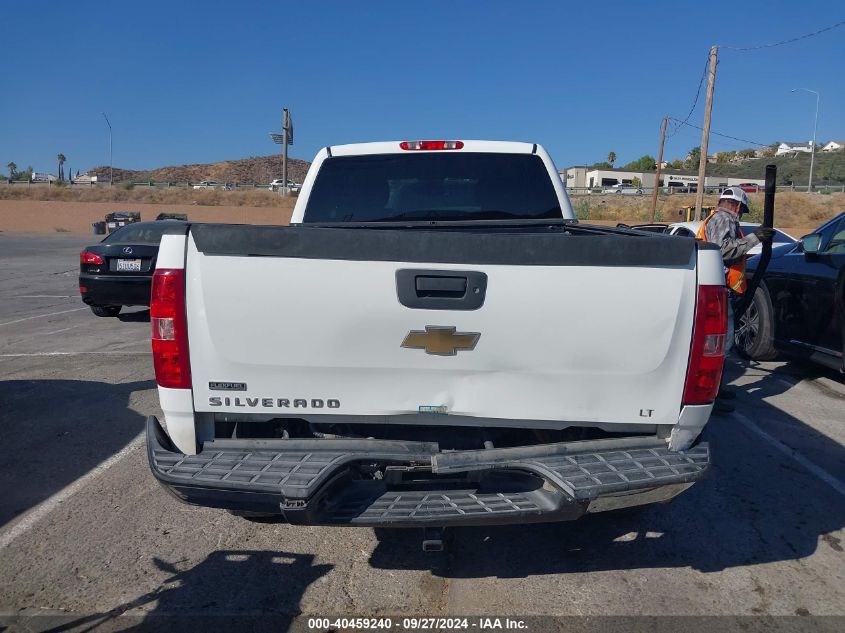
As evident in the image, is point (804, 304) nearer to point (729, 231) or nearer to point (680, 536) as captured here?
point (729, 231)

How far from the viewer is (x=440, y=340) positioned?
9.76 feet

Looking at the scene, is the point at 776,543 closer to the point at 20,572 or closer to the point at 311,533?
Result: the point at 311,533

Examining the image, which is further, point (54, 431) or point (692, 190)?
point (692, 190)

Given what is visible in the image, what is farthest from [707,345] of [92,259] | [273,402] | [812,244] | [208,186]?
[208,186]

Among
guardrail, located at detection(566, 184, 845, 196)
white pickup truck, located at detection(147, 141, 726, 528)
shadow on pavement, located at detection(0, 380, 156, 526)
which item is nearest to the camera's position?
white pickup truck, located at detection(147, 141, 726, 528)

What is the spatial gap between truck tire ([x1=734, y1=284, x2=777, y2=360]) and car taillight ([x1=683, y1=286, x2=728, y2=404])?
5080 mm

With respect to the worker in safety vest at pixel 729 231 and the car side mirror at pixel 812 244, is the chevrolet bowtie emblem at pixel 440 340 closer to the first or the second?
the worker in safety vest at pixel 729 231

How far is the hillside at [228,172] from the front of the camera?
417 ft

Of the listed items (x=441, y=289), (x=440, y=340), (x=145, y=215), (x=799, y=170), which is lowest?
(x=440, y=340)

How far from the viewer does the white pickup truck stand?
2.90 meters

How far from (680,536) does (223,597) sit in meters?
2.48

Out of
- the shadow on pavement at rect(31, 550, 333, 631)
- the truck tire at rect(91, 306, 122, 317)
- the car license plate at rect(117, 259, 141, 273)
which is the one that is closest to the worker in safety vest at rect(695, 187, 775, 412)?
the shadow on pavement at rect(31, 550, 333, 631)

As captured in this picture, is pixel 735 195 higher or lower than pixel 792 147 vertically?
lower

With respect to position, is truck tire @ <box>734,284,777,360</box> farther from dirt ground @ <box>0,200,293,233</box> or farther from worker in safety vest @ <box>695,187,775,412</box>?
dirt ground @ <box>0,200,293,233</box>
